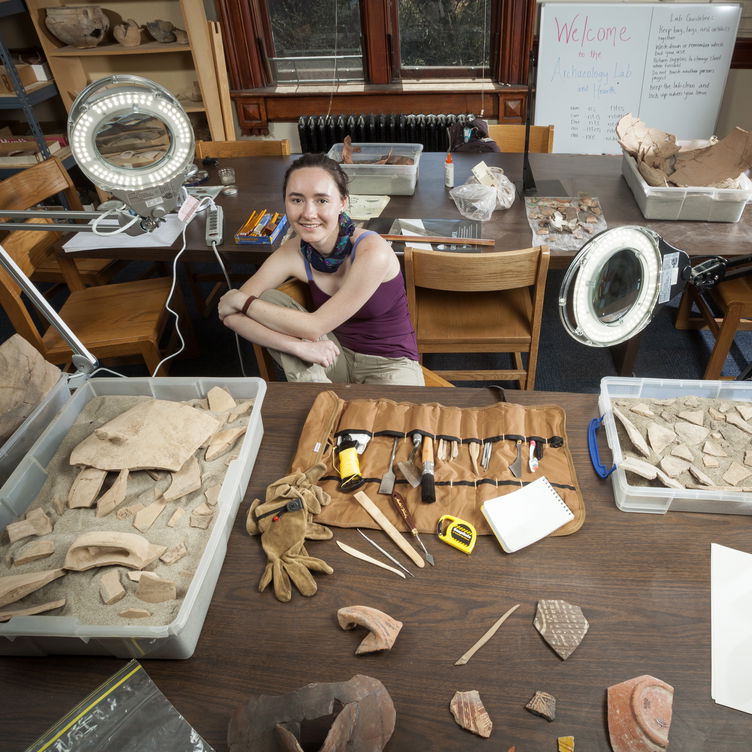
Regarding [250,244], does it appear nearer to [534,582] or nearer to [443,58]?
[534,582]

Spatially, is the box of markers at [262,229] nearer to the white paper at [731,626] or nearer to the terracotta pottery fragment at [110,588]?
the terracotta pottery fragment at [110,588]

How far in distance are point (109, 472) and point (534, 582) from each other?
84 cm

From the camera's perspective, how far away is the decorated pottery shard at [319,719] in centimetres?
77

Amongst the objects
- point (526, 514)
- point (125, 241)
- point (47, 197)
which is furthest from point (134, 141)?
point (47, 197)

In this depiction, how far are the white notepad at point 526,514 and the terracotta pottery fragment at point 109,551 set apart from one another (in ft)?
1.97

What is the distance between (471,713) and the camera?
82 centimetres

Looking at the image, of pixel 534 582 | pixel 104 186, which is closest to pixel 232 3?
pixel 104 186

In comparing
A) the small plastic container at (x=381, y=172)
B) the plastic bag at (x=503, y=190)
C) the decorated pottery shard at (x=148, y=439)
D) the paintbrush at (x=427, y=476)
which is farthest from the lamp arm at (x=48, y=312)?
the plastic bag at (x=503, y=190)

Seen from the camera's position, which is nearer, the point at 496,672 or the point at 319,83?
the point at 496,672

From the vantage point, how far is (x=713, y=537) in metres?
1.03

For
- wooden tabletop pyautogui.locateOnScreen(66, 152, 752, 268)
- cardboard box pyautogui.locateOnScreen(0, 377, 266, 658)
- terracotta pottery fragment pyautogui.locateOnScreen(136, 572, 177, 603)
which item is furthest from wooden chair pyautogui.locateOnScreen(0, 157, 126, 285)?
terracotta pottery fragment pyautogui.locateOnScreen(136, 572, 177, 603)

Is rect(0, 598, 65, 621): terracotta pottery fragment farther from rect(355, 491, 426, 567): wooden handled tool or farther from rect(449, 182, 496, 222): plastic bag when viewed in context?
rect(449, 182, 496, 222): plastic bag

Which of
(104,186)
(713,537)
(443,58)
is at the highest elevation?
(104,186)

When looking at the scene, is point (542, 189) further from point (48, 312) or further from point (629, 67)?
point (48, 312)
